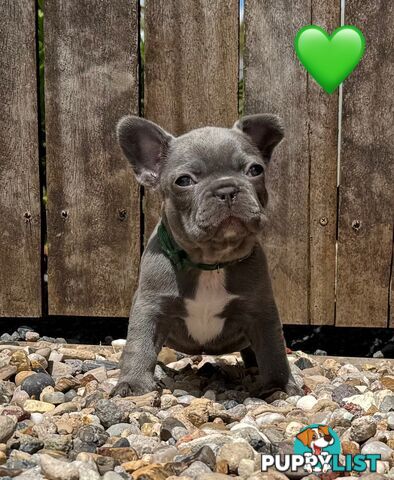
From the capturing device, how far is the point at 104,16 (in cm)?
512

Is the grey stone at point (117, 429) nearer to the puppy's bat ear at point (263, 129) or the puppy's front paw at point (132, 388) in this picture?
the puppy's front paw at point (132, 388)

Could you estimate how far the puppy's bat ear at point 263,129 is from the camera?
4.07 m

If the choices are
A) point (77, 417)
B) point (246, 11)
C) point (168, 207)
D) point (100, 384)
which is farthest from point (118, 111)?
point (77, 417)

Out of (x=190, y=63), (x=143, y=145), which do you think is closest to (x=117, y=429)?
(x=143, y=145)

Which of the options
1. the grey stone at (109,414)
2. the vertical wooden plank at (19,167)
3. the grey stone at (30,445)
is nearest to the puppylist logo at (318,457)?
the grey stone at (109,414)

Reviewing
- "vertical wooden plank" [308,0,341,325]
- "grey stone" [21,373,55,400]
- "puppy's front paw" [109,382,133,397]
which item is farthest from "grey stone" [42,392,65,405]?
"vertical wooden plank" [308,0,341,325]

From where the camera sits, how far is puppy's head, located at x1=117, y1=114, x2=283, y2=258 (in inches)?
139

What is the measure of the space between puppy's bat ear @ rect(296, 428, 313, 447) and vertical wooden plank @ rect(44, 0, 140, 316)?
245cm

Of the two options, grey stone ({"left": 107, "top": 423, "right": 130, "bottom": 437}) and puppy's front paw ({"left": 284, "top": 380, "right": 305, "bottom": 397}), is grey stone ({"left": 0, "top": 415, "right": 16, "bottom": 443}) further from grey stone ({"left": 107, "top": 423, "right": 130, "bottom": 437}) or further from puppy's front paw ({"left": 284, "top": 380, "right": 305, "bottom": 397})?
puppy's front paw ({"left": 284, "top": 380, "right": 305, "bottom": 397})

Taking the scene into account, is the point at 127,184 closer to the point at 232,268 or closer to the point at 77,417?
the point at 232,268

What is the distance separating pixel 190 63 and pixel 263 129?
3.86 feet

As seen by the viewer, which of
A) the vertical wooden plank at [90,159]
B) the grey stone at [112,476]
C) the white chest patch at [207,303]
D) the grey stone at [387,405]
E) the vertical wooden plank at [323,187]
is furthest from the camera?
the vertical wooden plank at [90,159]

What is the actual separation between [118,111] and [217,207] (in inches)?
76.1

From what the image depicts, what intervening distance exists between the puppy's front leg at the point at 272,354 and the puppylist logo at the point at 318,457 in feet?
2.83
